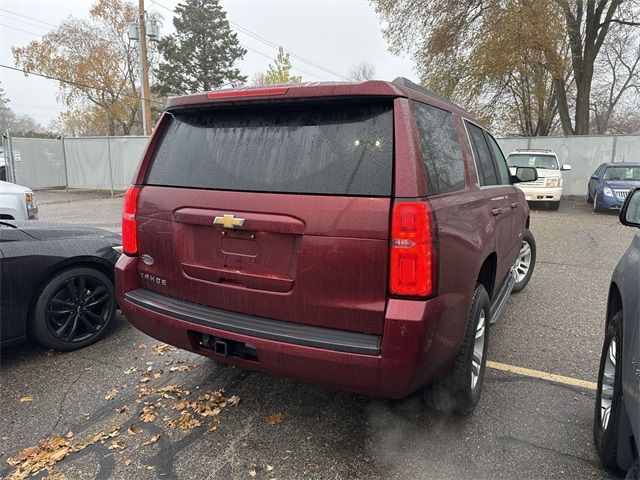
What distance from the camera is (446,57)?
19.4m

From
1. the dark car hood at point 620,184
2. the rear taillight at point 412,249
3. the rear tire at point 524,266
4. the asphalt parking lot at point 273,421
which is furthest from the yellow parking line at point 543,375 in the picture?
the dark car hood at point 620,184

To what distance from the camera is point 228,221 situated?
2.21m

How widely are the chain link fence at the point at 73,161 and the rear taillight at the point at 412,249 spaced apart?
17.3 m

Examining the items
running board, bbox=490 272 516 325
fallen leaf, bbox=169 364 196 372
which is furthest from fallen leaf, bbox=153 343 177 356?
running board, bbox=490 272 516 325

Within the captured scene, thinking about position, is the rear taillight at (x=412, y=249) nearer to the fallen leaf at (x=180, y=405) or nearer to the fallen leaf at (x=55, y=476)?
the fallen leaf at (x=180, y=405)

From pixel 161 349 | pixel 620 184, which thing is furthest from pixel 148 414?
pixel 620 184

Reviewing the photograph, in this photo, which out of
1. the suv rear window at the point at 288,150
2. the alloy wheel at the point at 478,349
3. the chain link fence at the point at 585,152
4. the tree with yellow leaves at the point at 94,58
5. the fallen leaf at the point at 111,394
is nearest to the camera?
the suv rear window at the point at 288,150

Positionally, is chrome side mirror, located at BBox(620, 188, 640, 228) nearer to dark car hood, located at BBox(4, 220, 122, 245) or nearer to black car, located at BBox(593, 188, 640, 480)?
black car, located at BBox(593, 188, 640, 480)

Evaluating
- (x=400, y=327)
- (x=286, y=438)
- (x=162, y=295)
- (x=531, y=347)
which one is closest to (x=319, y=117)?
(x=400, y=327)

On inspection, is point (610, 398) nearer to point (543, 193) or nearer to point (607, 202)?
point (543, 193)

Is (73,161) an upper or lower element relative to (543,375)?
upper

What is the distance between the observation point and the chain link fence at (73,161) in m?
17.5

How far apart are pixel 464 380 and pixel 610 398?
2.36 feet

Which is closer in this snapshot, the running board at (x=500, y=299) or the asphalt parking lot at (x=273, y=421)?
the asphalt parking lot at (x=273, y=421)
